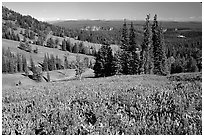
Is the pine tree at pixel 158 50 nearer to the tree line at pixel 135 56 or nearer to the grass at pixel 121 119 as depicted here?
the tree line at pixel 135 56

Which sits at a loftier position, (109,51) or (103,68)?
(109,51)

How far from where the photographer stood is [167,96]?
7.68 metres

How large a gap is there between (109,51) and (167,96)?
5790 centimetres

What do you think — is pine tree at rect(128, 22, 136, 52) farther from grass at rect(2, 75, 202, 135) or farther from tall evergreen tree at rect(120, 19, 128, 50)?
grass at rect(2, 75, 202, 135)

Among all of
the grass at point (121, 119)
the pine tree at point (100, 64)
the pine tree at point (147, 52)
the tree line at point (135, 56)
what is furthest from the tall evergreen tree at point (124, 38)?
the grass at point (121, 119)

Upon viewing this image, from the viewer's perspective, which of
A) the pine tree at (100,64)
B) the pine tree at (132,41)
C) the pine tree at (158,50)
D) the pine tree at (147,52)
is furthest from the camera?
the pine tree at (100,64)

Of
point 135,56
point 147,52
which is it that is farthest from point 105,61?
point 147,52

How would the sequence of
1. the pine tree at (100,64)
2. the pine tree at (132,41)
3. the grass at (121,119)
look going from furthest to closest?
1. the pine tree at (100,64)
2. the pine tree at (132,41)
3. the grass at (121,119)

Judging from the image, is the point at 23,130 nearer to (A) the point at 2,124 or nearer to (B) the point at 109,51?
(A) the point at 2,124

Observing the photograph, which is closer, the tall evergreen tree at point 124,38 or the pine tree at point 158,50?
the tall evergreen tree at point 124,38

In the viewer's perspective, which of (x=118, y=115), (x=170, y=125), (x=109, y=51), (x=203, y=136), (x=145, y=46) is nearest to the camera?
(x=203, y=136)

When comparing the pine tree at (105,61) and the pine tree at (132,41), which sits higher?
the pine tree at (132,41)

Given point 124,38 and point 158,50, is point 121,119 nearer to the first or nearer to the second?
point 124,38

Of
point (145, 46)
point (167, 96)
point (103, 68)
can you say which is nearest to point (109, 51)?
point (103, 68)
